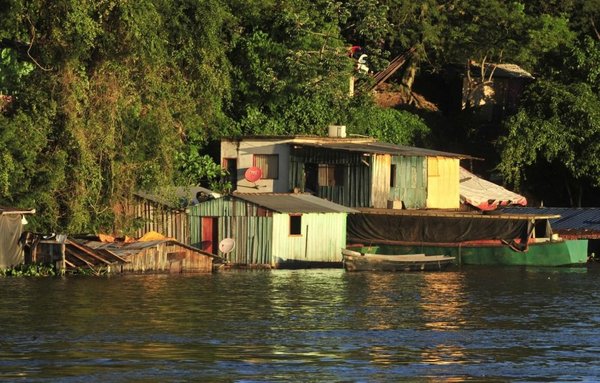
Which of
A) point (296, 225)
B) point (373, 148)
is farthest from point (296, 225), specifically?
point (373, 148)

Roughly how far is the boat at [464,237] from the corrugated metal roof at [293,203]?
242 centimetres

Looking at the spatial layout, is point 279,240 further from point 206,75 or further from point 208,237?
point 206,75

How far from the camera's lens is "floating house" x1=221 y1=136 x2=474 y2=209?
59.8 metres

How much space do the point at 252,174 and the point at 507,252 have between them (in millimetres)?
11247

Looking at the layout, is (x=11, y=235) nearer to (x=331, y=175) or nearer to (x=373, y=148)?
(x=331, y=175)

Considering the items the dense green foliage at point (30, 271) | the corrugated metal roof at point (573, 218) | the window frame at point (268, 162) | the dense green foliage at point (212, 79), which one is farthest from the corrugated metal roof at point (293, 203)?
the corrugated metal roof at point (573, 218)

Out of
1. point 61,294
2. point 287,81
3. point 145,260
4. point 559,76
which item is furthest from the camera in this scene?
point 559,76

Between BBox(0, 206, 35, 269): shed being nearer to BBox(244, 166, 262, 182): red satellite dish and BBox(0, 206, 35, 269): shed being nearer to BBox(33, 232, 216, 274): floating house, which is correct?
BBox(33, 232, 216, 274): floating house

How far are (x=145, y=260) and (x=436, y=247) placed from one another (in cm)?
1427

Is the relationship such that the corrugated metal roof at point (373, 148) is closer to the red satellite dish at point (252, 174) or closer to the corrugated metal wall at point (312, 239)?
the red satellite dish at point (252, 174)

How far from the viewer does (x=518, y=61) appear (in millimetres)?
73250

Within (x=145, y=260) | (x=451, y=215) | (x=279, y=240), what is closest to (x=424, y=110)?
(x=451, y=215)

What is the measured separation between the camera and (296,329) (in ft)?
112

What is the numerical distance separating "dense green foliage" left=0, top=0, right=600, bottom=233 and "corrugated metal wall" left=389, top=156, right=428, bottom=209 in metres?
6.37
